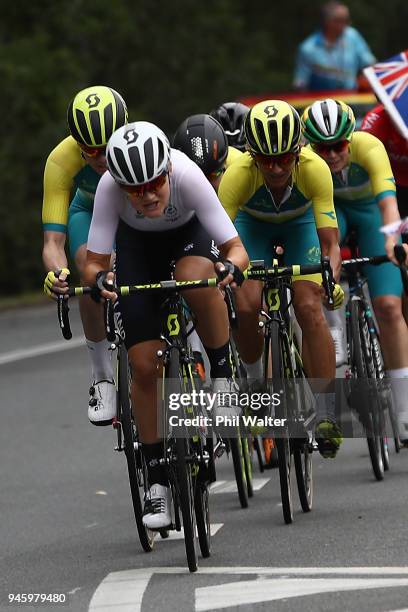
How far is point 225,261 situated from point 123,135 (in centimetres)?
70

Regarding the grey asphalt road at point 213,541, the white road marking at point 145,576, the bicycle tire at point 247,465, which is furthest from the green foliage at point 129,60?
the white road marking at point 145,576

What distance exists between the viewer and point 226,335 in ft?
27.9

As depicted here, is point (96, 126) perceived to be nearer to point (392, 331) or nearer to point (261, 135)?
point (261, 135)

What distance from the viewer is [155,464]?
26.9 feet

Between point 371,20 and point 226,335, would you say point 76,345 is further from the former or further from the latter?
point 371,20

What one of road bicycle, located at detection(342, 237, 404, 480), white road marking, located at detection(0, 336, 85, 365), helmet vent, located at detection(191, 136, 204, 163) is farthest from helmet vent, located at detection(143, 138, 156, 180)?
white road marking, located at detection(0, 336, 85, 365)

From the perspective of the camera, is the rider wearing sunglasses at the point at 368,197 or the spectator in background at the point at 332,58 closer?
the rider wearing sunglasses at the point at 368,197

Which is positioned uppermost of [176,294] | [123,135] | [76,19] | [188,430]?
[76,19]

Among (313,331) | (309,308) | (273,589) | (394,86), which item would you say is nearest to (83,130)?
(309,308)

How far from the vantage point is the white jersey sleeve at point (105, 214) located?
816 cm

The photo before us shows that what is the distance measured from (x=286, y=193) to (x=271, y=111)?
1.85 feet

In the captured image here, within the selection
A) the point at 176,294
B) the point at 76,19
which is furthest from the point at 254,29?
the point at 176,294

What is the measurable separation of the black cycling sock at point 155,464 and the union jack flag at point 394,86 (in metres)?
3.17

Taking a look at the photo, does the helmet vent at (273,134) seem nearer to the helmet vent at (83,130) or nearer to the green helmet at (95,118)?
the green helmet at (95,118)
